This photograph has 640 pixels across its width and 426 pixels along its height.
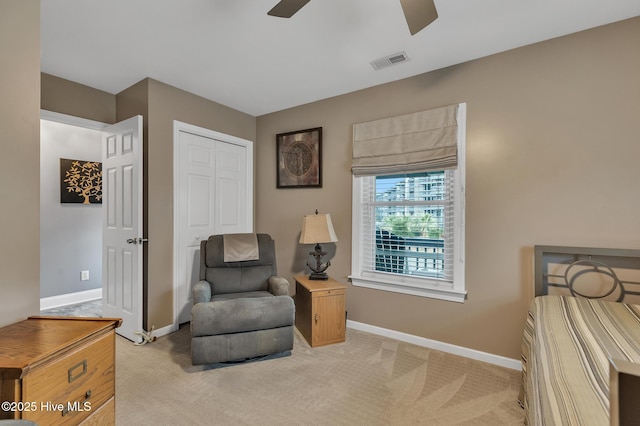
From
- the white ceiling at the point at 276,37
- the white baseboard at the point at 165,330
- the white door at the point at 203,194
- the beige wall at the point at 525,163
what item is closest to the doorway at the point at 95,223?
the white baseboard at the point at 165,330

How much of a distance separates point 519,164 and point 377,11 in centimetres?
152

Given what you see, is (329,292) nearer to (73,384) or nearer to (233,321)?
(233,321)

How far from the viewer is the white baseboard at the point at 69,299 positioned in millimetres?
3631

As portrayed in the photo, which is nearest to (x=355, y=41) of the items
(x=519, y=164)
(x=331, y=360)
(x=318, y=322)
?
(x=519, y=164)

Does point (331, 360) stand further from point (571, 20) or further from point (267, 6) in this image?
point (571, 20)

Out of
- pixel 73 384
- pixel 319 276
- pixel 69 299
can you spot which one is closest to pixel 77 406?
pixel 73 384

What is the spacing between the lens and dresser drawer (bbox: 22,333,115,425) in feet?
3.10

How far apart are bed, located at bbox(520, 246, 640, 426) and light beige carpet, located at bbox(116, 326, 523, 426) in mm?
356

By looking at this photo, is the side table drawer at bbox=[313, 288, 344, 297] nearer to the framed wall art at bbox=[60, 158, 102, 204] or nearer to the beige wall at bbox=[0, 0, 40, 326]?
the beige wall at bbox=[0, 0, 40, 326]

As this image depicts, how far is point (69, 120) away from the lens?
278 centimetres

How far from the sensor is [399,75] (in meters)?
2.71

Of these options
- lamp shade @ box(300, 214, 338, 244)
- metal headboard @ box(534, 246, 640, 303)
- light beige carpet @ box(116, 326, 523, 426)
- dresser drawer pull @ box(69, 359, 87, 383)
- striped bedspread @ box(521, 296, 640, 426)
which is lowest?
light beige carpet @ box(116, 326, 523, 426)

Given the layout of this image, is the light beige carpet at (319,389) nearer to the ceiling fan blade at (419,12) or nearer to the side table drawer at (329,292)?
the side table drawer at (329,292)

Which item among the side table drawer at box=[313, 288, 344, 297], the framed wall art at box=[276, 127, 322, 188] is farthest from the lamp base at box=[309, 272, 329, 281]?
the framed wall art at box=[276, 127, 322, 188]
